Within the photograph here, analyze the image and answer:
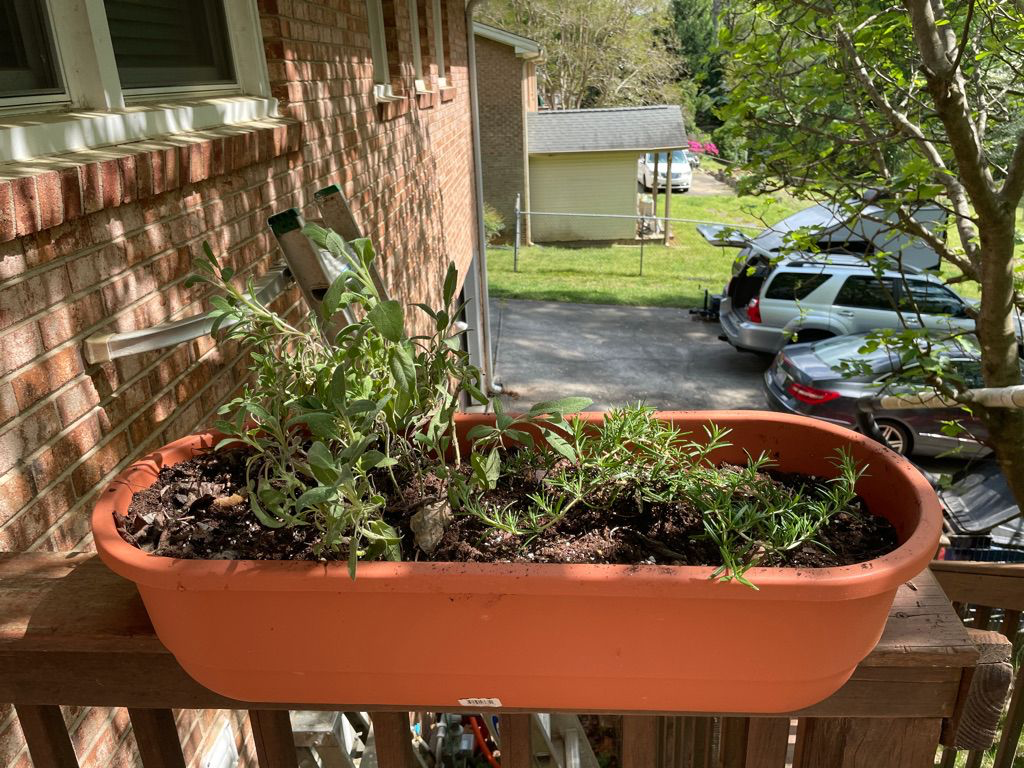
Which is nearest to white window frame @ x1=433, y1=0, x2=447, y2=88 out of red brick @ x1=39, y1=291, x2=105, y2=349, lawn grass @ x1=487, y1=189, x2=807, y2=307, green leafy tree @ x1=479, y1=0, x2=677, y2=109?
red brick @ x1=39, y1=291, x2=105, y2=349

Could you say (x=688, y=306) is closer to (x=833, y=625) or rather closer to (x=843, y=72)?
(x=843, y=72)

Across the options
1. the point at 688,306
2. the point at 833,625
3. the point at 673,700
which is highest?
the point at 833,625

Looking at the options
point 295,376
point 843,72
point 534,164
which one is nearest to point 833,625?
point 295,376

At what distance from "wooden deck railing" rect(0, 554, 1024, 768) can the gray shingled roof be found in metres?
22.4

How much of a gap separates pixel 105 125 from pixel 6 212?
573 mm

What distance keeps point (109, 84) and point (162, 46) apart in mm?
549

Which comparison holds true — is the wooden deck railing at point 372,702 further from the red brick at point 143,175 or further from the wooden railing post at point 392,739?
the red brick at point 143,175

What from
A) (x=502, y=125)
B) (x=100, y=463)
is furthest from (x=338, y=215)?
(x=502, y=125)

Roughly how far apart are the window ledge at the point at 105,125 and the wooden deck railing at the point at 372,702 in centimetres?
82

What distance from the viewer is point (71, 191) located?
152 cm

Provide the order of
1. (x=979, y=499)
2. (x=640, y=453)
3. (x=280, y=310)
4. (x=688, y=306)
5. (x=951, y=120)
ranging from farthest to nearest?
(x=688, y=306), (x=979, y=499), (x=951, y=120), (x=280, y=310), (x=640, y=453)

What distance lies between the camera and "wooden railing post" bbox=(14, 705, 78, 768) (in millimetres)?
1219

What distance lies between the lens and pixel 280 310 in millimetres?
2861

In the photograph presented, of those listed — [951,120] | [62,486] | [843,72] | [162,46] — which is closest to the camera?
[62,486]
